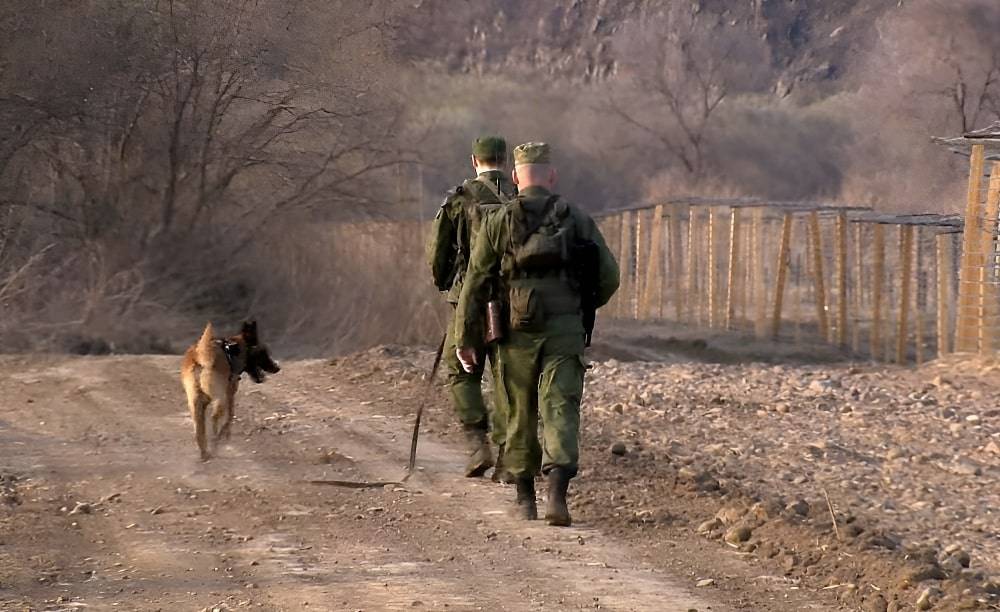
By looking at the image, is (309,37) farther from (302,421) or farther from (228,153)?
(302,421)

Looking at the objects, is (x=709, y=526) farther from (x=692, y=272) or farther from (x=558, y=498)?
(x=692, y=272)

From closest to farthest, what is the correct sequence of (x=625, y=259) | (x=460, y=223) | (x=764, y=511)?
(x=764, y=511) < (x=460, y=223) < (x=625, y=259)

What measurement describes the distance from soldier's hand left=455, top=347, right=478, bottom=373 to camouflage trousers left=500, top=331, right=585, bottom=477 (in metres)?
0.17

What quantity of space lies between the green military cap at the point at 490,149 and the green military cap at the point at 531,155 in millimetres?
887

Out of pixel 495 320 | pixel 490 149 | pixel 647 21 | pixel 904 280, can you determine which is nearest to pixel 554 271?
pixel 495 320

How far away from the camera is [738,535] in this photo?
7129 millimetres

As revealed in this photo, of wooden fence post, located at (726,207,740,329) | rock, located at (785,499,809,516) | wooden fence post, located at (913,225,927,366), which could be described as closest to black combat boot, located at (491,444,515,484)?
rock, located at (785,499,809,516)

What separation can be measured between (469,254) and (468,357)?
2.79 feet

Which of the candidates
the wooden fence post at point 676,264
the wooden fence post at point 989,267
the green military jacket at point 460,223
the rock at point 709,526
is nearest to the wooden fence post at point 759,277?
the wooden fence post at point 676,264

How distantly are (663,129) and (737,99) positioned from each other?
6440mm

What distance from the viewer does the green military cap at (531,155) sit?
289 inches

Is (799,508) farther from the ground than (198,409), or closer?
closer

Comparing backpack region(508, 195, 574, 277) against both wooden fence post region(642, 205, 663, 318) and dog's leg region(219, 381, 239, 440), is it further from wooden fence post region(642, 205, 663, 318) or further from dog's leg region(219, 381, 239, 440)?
wooden fence post region(642, 205, 663, 318)

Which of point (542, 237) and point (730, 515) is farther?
point (730, 515)
